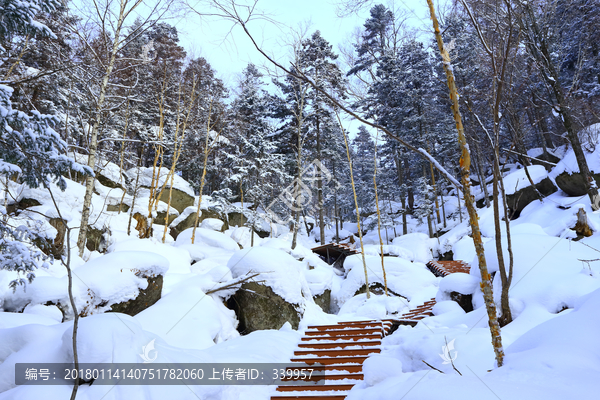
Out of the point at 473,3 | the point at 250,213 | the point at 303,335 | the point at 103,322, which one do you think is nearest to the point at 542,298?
the point at 303,335

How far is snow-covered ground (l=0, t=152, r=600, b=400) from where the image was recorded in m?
1.57

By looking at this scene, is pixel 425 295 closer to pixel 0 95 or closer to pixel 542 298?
pixel 542 298

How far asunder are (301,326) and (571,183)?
12.9m

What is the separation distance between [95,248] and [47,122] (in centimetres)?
760

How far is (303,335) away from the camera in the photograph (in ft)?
18.4

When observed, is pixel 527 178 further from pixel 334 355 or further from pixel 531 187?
pixel 334 355

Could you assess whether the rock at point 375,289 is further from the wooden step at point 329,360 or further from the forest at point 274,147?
the wooden step at point 329,360

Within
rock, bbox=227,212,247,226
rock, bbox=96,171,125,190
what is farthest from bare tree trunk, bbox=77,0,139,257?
rock, bbox=227,212,247,226

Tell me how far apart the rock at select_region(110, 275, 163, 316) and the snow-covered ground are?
159 millimetres

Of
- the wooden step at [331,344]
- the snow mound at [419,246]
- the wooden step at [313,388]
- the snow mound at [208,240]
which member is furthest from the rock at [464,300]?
the snow mound at [419,246]

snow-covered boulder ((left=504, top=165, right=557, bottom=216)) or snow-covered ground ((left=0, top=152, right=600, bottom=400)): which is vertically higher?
snow-covered boulder ((left=504, top=165, right=557, bottom=216))

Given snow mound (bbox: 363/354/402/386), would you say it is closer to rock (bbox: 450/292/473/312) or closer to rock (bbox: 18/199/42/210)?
rock (bbox: 450/292/473/312)

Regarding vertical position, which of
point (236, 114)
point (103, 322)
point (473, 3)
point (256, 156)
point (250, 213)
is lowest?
point (103, 322)

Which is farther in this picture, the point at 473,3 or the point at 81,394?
the point at 473,3
